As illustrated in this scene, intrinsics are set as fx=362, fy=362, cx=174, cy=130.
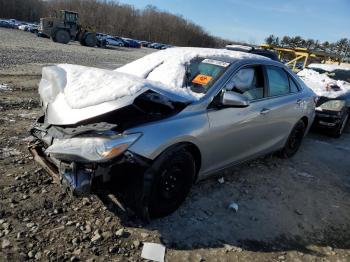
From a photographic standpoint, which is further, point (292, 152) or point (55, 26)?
point (55, 26)

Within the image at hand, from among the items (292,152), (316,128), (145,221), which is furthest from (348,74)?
(145,221)

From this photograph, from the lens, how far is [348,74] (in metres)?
10.2

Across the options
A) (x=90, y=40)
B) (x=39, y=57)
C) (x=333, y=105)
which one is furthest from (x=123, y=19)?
(x=333, y=105)

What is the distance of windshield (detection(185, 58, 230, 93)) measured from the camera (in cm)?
396

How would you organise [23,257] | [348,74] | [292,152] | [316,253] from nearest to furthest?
[23,257]
[316,253]
[292,152]
[348,74]

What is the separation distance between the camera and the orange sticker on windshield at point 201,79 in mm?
3998

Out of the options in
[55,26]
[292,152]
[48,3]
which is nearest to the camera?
[292,152]

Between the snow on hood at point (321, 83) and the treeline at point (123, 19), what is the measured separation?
68.6 m

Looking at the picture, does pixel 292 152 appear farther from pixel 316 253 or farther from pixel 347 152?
pixel 316 253

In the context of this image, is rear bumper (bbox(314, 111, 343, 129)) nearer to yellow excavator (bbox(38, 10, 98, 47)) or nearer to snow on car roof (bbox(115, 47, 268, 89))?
snow on car roof (bbox(115, 47, 268, 89))

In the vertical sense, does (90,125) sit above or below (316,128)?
above

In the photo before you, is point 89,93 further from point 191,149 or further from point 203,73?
point 203,73

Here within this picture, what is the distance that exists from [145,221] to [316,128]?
5.93 metres

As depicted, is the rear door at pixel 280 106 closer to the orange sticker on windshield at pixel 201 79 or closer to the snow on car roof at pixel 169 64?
the snow on car roof at pixel 169 64
